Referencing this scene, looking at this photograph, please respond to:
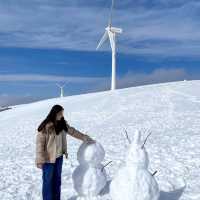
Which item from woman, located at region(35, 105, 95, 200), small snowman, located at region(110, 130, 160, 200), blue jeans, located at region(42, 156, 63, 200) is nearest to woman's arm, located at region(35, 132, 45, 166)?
woman, located at region(35, 105, 95, 200)

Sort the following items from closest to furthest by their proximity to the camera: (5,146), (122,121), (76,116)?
(5,146)
(122,121)
(76,116)

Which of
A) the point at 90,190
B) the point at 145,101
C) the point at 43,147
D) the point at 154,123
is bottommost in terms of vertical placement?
the point at 90,190

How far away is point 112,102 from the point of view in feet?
109

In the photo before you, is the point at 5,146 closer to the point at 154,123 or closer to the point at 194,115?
the point at 154,123

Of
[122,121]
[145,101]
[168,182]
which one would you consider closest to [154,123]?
[122,121]

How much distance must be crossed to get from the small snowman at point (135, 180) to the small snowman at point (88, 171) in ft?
2.70

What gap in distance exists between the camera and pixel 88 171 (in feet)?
33.6

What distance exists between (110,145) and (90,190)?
21.9 feet

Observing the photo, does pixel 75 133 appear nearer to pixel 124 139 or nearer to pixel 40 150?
pixel 40 150

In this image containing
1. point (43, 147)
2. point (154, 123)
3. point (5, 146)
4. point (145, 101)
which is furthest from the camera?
point (145, 101)

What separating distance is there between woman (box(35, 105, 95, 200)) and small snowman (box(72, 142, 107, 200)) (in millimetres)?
527

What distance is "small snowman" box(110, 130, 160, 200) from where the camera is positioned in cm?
924

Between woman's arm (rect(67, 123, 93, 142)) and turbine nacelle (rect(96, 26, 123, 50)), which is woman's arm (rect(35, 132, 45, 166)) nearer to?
woman's arm (rect(67, 123, 93, 142))

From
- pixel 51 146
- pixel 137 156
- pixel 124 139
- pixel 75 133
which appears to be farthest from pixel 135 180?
pixel 124 139
